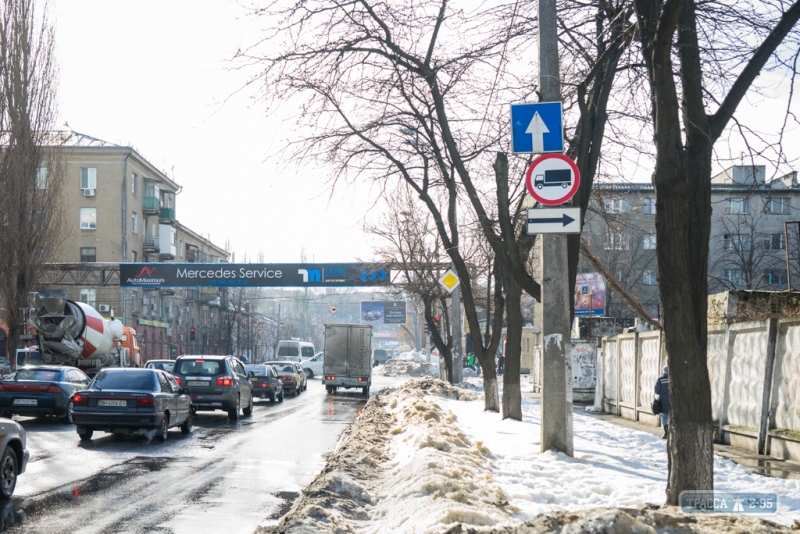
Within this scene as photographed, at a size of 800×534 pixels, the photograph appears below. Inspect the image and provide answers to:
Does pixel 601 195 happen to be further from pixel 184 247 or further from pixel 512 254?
pixel 184 247

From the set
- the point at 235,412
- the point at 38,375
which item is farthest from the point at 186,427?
the point at 38,375

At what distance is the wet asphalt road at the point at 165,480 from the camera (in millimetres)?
8016

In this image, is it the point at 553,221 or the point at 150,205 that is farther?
the point at 150,205

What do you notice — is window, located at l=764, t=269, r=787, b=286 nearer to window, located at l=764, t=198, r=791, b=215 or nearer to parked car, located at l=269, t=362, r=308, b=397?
window, located at l=764, t=198, r=791, b=215

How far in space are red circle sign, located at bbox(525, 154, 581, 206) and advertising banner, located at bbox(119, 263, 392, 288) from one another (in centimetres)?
3836

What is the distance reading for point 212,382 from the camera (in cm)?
2236

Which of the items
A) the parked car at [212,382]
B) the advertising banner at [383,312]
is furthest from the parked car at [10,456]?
the advertising banner at [383,312]

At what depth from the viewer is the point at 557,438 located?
1062 centimetres

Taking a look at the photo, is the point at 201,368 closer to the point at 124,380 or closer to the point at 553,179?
the point at 124,380

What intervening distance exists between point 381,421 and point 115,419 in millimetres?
5270

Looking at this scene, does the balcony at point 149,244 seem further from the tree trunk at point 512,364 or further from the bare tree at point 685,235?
the bare tree at point 685,235

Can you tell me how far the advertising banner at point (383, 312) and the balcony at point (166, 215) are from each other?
89.3 feet

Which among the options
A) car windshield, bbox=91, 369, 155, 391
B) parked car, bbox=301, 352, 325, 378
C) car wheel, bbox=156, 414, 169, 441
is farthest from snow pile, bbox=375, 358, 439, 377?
car wheel, bbox=156, 414, 169, 441

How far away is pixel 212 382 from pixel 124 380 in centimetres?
607
